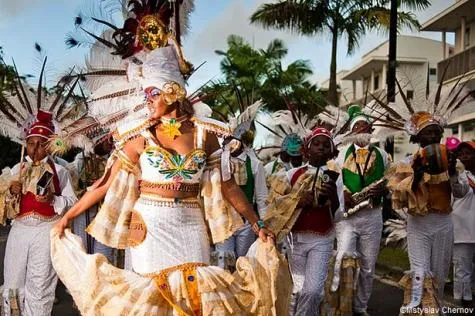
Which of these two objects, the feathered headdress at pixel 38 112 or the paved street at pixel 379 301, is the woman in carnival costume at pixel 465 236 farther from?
the feathered headdress at pixel 38 112

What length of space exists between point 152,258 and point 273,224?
241 cm

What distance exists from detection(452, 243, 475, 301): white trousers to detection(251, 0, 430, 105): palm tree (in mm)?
15345

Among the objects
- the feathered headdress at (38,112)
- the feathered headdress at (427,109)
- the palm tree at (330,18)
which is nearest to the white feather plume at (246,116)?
the feathered headdress at (427,109)

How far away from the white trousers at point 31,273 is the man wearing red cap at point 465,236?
202 inches

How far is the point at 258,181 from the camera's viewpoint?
376 inches

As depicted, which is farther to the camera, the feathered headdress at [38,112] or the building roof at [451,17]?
the building roof at [451,17]

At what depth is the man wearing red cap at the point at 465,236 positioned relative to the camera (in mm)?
9758

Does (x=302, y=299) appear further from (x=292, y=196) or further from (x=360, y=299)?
(x=360, y=299)

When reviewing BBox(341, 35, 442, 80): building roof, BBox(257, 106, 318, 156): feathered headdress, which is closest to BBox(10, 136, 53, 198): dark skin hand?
BBox(257, 106, 318, 156): feathered headdress

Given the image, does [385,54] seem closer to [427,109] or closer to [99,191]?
[427,109]

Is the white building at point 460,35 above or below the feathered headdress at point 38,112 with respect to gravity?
above

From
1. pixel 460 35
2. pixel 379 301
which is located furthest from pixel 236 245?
pixel 460 35

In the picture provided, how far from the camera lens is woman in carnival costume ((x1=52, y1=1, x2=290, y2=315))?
4.89 m

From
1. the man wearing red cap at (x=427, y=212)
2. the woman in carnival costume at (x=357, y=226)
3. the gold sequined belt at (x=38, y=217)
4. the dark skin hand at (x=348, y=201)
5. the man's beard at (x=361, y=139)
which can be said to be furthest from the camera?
the man's beard at (x=361, y=139)
